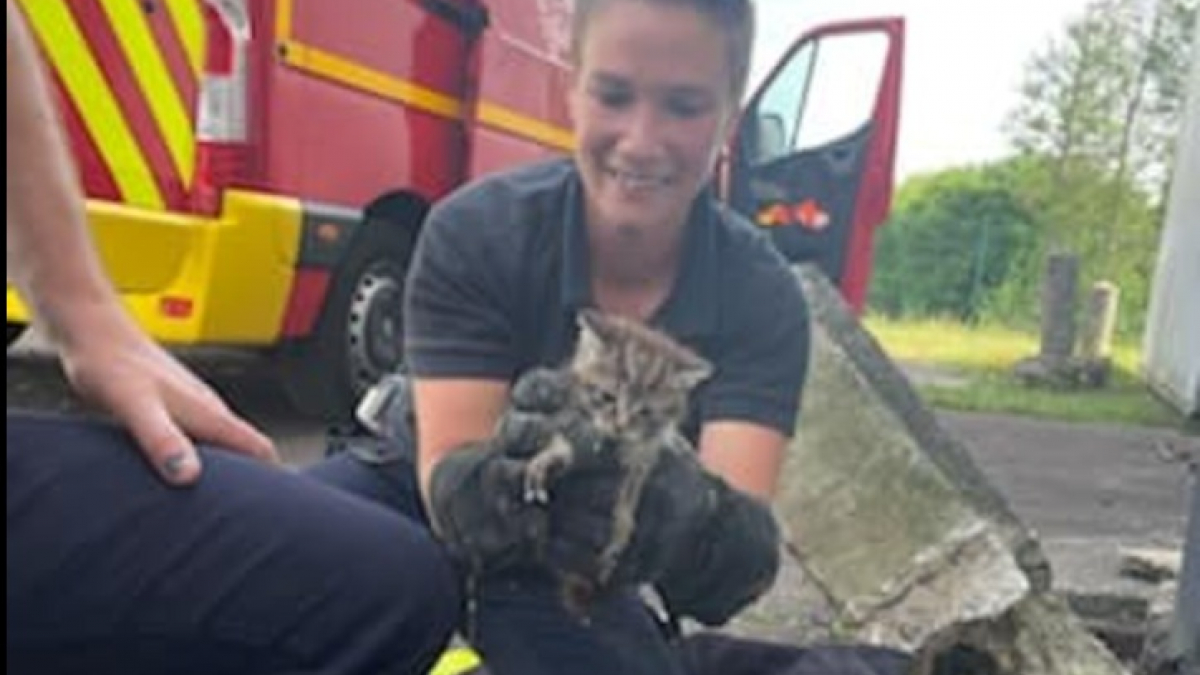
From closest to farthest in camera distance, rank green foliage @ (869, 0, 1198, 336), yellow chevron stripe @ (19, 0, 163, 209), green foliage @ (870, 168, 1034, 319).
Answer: yellow chevron stripe @ (19, 0, 163, 209)
green foliage @ (869, 0, 1198, 336)
green foliage @ (870, 168, 1034, 319)

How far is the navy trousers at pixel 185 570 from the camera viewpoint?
107cm

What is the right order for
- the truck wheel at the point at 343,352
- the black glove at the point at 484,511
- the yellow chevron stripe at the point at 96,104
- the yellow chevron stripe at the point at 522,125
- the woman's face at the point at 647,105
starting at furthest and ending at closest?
the yellow chevron stripe at the point at 522,125, the truck wheel at the point at 343,352, the yellow chevron stripe at the point at 96,104, the woman's face at the point at 647,105, the black glove at the point at 484,511

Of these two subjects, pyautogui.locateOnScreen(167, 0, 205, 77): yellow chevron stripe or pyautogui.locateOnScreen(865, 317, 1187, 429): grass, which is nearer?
pyautogui.locateOnScreen(167, 0, 205, 77): yellow chevron stripe

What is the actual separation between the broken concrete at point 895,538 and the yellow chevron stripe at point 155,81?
186 cm

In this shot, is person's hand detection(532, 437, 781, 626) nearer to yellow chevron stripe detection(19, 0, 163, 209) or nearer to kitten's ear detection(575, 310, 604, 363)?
kitten's ear detection(575, 310, 604, 363)

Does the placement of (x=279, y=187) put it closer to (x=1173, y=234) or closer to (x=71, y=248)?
(x=71, y=248)

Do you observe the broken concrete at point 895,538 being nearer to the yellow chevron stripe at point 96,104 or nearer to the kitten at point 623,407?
the kitten at point 623,407

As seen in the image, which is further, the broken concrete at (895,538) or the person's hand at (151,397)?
the broken concrete at (895,538)

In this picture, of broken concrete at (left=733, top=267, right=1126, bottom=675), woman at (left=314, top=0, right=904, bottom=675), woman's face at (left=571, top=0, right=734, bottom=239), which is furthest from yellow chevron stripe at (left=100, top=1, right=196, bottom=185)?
woman's face at (left=571, top=0, right=734, bottom=239)

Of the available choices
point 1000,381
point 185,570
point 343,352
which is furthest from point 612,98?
point 1000,381

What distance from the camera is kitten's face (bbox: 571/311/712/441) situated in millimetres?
1413

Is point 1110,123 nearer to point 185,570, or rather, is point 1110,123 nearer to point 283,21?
point 283,21

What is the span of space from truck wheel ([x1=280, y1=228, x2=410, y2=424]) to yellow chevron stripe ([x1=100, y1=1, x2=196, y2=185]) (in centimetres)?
76

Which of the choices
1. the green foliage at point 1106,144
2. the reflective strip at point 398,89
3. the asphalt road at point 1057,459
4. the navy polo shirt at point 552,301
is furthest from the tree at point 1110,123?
the navy polo shirt at point 552,301
